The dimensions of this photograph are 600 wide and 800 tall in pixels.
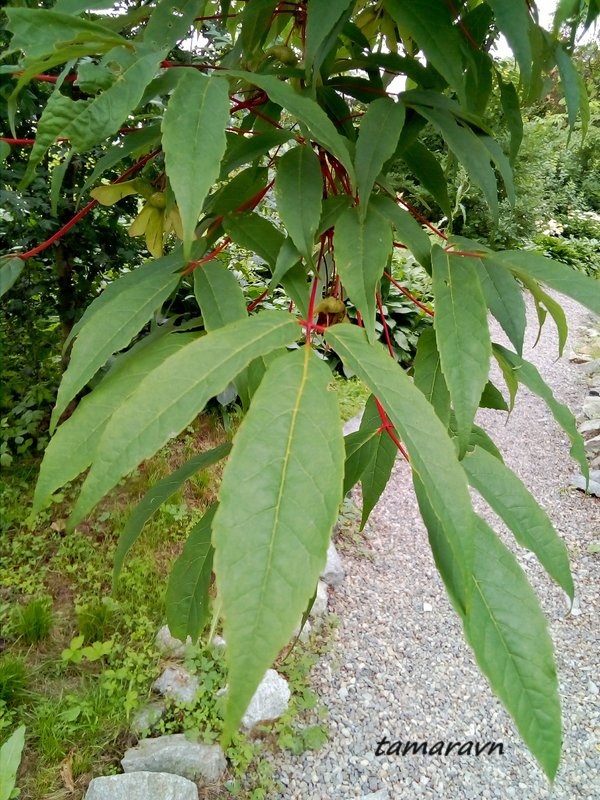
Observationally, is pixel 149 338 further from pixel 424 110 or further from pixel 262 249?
pixel 424 110

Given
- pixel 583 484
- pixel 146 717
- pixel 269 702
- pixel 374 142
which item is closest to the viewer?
pixel 374 142

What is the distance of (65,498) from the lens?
1.91 m

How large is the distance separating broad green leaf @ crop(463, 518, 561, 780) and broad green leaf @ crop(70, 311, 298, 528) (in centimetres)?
20

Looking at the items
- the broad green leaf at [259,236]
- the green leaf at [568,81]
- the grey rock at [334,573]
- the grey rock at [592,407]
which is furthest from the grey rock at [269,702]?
the grey rock at [592,407]

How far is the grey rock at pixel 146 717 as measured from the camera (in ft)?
4.42

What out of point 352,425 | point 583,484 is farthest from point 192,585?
point 583,484

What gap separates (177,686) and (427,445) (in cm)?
138

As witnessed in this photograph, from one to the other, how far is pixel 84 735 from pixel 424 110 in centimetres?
142

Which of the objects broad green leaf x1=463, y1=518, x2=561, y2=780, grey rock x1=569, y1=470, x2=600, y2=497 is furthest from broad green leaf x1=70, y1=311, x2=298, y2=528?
grey rock x1=569, y1=470, x2=600, y2=497

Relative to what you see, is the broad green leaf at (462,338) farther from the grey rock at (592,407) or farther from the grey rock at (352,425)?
the grey rock at (592,407)

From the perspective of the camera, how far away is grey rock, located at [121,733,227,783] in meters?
1.26

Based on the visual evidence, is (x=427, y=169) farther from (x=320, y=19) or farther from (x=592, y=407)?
(x=592, y=407)

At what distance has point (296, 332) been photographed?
0.36 m

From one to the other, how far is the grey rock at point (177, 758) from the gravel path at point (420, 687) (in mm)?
210
